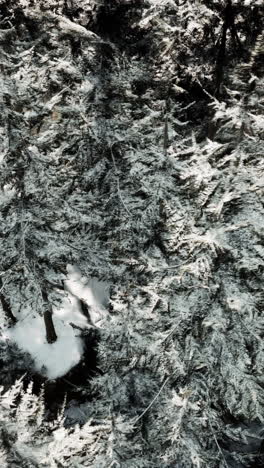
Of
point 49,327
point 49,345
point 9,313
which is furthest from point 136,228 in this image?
point 9,313

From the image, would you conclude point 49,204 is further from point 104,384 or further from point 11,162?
point 104,384

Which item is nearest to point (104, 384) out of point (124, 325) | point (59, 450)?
point (124, 325)

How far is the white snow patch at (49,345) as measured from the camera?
1555cm

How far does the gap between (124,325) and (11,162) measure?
5314 mm

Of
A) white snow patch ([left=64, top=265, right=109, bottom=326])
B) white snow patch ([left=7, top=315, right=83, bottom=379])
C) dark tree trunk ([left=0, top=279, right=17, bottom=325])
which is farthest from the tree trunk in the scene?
white snow patch ([left=64, top=265, right=109, bottom=326])

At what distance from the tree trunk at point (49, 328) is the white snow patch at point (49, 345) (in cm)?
22

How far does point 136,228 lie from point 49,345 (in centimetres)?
629

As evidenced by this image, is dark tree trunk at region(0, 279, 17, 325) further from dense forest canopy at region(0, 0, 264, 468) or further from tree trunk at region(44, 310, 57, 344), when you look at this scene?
tree trunk at region(44, 310, 57, 344)

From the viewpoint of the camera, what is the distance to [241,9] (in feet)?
36.0

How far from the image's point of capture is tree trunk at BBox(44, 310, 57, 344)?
1480 centimetres

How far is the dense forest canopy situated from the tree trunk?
0.08 metres

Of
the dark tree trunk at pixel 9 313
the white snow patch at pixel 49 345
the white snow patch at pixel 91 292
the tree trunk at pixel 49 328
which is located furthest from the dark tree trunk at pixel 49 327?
the white snow patch at pixel 91 292

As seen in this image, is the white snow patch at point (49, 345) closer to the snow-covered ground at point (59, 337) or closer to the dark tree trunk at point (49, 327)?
the snow-covered ground at point (59, 337)

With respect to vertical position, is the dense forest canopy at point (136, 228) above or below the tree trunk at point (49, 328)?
above
